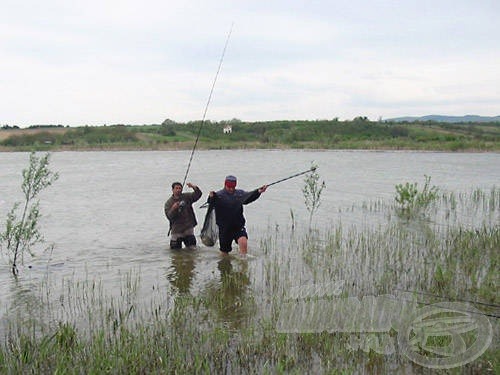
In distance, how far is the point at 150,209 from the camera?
20.1 metres

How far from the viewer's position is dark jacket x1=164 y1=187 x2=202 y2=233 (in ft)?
36.9

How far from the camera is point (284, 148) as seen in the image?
6719 centimetres

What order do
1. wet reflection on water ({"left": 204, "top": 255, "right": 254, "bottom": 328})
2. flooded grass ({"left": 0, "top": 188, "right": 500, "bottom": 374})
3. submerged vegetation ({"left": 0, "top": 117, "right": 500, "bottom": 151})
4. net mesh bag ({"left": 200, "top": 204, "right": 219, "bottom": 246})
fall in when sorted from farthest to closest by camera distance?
1. submerged vegetation ({"left": 0, "top": 117, "right": 500, "bottom": 151})
2. net mesh bag ({"left": 200, "top": 204, "right": 219, "bottom": 246})
3. wet reflection on water ({"left": 204, "top": 255, "right": 254, "bottom": 328})
4. flooded grass ({"left": 0, "top": 188, "right": 500, "bottom": 374})

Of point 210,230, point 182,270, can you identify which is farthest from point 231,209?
point 182,270

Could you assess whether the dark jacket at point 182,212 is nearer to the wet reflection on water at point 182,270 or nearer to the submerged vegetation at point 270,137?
the wet reflection on water at point 182,270

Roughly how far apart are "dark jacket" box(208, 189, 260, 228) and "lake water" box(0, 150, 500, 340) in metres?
0.92

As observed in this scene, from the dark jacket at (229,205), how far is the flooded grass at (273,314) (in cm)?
87

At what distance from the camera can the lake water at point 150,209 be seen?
1028 centimetres

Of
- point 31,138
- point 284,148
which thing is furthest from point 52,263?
point 31,138

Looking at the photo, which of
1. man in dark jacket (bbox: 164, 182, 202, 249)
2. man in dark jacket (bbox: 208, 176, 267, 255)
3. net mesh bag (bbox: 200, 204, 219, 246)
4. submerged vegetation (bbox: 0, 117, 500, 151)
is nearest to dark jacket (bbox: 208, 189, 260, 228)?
man in dark jacket (bbox: 208, 176, 267, 255)

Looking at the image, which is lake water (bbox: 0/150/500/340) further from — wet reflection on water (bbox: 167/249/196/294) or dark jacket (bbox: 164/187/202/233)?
dark jacket (bbox: 164/187/202/233)

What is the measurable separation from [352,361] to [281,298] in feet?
6.92

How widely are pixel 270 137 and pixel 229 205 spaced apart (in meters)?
65.1

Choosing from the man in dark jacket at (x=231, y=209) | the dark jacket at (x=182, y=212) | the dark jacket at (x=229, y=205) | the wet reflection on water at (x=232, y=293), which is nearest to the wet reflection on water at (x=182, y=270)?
the wet reflection on water at (x=232, y=293)
